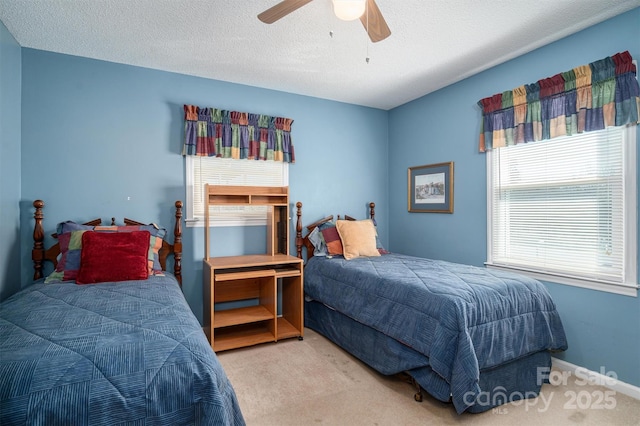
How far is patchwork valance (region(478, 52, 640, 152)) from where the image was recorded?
2197 millimetres

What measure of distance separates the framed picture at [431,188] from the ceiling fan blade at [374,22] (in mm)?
1973

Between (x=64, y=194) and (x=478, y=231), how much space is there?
3.82 meters

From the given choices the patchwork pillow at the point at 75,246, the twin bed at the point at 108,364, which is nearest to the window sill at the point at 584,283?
the twin bed at the point at 108,364

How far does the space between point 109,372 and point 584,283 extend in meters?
3.03

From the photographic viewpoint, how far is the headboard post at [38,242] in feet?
8.53

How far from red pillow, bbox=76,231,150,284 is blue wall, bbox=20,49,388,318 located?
542 millimetres

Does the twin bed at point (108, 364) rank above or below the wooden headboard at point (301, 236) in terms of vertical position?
below

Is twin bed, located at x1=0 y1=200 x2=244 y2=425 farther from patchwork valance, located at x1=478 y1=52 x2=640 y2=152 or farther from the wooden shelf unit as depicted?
patchwork valance, located at x1=478 y1=52 x2=640 y2=152

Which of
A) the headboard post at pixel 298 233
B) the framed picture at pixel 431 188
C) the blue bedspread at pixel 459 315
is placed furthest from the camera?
the headboard post at pixel 298 233

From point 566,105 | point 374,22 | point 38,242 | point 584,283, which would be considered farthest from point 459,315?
point 38,242

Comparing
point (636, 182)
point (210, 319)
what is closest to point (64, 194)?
point (210, 319)

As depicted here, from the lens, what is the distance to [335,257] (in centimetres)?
342

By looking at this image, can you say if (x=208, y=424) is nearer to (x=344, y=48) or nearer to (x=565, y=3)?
(x=344, y=48)

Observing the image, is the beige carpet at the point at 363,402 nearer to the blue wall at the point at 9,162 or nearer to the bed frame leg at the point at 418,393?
the bed frame leg at the point at 418,393
